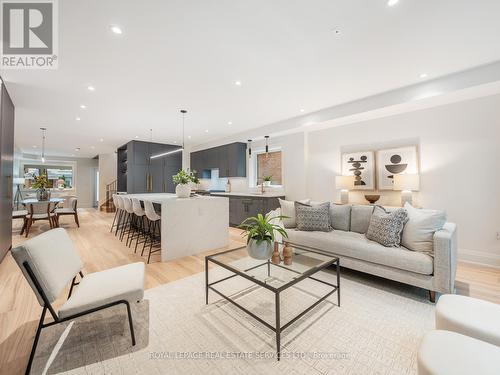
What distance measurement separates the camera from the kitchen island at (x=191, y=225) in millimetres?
3445

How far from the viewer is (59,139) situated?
6.95 m

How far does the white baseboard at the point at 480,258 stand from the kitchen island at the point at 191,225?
396 centimetres

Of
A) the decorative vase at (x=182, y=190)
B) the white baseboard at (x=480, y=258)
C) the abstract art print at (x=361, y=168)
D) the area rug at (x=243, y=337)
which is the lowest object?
the area rug at (x=243, y=337)

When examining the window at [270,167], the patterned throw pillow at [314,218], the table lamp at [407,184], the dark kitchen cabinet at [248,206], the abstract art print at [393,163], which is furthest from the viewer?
the window at [270,167]

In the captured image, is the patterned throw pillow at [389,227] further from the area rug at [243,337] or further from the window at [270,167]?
the window at [270,167]

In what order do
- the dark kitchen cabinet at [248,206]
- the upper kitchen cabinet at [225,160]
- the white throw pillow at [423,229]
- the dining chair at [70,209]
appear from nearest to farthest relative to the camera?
1. the white throw pillow at [423,229]
2. the dark kitchen cabinet at [248,206]
3. the dining chair at [70,209]
4. the upper kitchen cabinet at [225,160]

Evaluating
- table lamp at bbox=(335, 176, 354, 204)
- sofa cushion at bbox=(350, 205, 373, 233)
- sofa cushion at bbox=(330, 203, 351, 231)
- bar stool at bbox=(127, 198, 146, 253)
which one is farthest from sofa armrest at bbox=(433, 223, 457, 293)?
bar stool at bbox=(127, 198, 146, 253)

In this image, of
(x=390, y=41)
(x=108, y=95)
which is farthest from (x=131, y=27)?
(x=390, y=41)

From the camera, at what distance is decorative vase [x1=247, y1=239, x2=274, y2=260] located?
6.70ft

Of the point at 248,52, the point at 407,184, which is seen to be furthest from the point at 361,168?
the point at 248,52

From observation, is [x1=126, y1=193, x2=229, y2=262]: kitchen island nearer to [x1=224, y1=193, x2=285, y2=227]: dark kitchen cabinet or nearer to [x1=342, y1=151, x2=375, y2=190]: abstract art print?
[x1=224, y1=193, x2=285, y2=227]: dark kitchen cabinet

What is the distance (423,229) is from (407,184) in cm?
158

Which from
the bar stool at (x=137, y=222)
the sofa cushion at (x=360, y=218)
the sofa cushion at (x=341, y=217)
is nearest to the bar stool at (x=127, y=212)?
the bar stool at (x=137, y=222)

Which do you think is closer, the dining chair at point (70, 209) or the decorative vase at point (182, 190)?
the decorative vase at point (182, 190)
